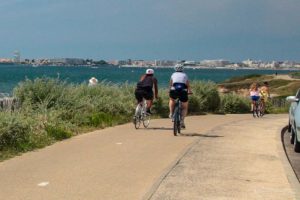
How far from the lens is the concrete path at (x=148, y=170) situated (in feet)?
25.0

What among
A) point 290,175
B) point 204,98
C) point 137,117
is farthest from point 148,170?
point 204,98

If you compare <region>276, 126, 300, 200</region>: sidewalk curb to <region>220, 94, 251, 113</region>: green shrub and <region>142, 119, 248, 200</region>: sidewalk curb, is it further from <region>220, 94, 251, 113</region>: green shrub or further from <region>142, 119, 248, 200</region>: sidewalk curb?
<region>220, 94, 251, 113</region>: green shrub

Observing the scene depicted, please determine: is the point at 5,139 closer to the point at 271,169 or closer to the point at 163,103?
the point at 271,169

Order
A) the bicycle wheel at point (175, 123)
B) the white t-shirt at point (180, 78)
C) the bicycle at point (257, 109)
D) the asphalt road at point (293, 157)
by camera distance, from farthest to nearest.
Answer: the bicycle at point (257, 109) → the white t-shirt at point (180, 78) → the bicycle wheel at point (175, 123) → the asphalt road at point (293, 157)

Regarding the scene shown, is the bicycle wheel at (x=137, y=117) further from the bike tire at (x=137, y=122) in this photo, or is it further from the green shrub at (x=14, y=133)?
the green shrub at (x=14, y=133)

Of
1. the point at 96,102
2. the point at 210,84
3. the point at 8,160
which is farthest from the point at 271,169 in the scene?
the point at 210,84

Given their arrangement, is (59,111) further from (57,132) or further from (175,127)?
(175,127)

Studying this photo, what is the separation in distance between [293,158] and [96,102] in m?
6.87

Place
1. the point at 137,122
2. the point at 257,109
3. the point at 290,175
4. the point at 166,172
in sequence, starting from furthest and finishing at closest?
1. the point at 257,109
2. the point at 137,122
3. the point at 290,175
4. the point at 166,172

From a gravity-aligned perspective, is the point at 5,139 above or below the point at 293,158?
above

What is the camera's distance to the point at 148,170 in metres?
9.16

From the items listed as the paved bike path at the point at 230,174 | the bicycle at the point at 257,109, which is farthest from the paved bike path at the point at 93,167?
the bicycle at the point at 257,109

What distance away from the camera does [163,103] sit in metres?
20.8

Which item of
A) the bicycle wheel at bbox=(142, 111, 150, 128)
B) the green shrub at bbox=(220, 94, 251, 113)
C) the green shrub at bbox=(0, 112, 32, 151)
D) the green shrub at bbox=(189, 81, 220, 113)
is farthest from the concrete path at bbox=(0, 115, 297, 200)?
the green shrub at bbox=(220, 94, 251, 113)
